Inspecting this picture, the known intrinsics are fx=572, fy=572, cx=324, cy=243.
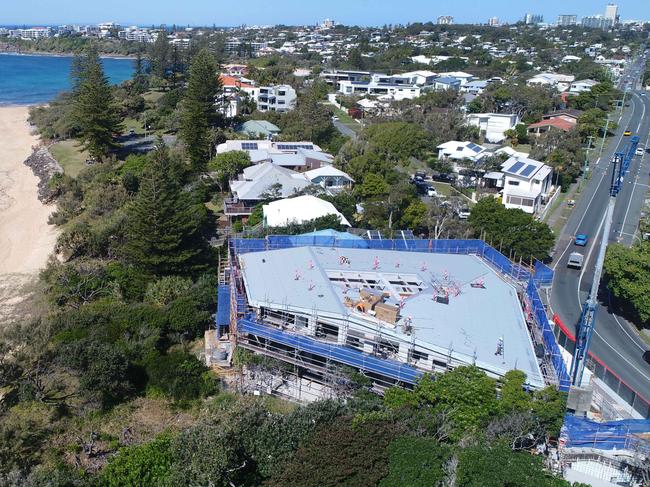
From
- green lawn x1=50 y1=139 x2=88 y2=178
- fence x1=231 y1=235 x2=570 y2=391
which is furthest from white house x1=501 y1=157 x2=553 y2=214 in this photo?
green lawn x1=50 y1=139 x2=88 y2=178

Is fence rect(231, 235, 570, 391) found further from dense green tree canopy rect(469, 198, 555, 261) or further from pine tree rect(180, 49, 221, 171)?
pine tree rect(180, 49, 221, 171)

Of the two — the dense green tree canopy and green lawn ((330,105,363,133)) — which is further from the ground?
the dense green tree canopy

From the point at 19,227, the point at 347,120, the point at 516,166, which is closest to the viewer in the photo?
the point at 19,227

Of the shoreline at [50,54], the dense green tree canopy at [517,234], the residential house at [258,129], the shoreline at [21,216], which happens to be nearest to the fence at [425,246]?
the dense green tree canopy at [517,234]

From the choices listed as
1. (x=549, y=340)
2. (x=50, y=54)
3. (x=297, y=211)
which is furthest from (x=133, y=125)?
(x=50, y=54)

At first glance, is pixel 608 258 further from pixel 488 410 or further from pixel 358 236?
pixel 488 410

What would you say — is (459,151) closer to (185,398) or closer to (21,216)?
(21,216)

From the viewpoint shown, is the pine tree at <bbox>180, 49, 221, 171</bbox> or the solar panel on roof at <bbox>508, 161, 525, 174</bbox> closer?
the solar panel on roof at <bbox>508, 161, 525, 174</bbox>

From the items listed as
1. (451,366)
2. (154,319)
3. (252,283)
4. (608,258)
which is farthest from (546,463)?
(154,319)
